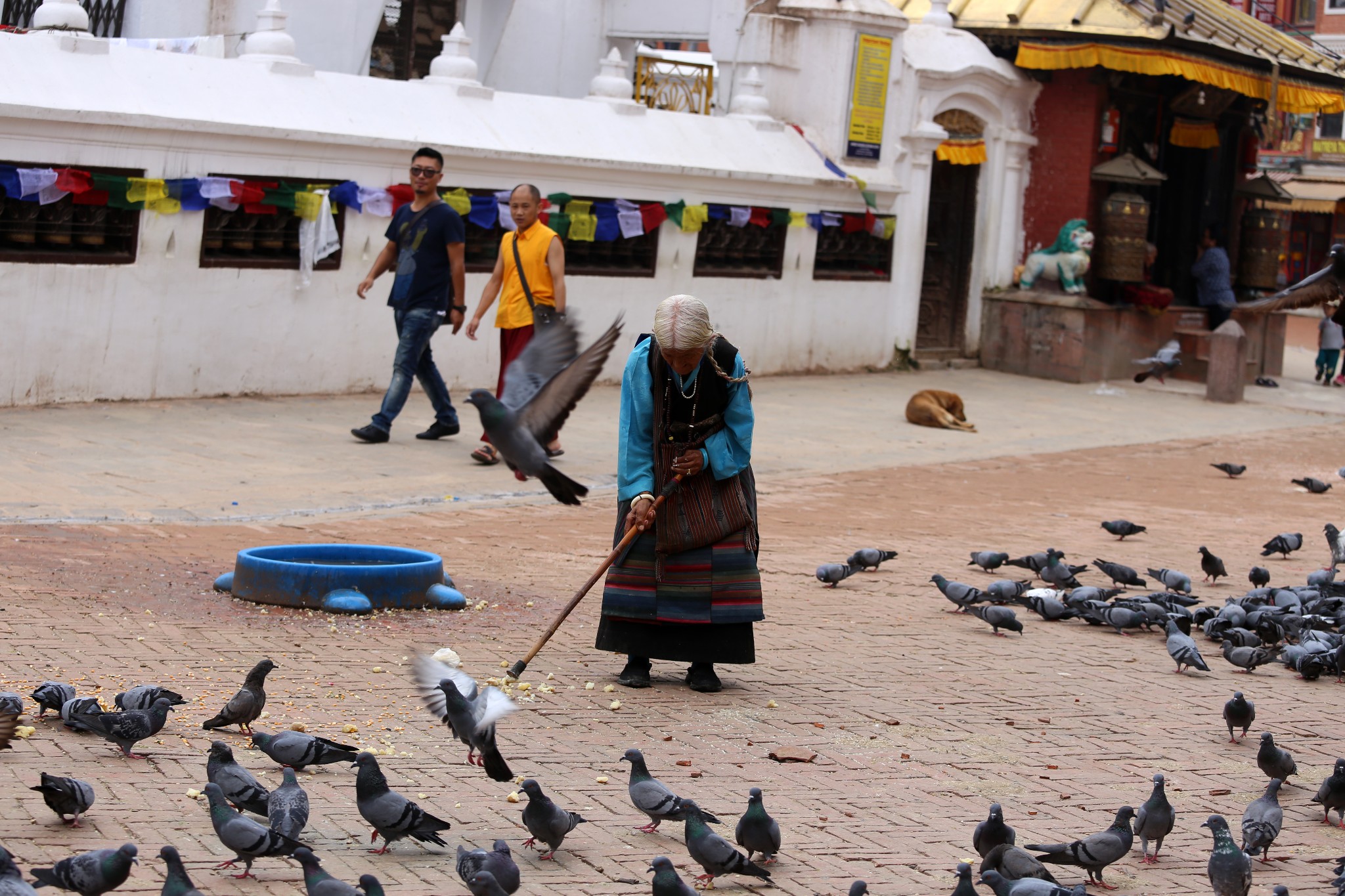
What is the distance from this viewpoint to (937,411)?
656 inches

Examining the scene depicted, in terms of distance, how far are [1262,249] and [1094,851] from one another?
21136 mm

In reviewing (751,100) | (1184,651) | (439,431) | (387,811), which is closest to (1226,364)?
→ (751,100)

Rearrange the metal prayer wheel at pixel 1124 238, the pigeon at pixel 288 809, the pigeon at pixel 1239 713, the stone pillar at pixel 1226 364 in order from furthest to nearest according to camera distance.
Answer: the metal prayer wheel at pixel 1124 238 → the stone pillar at pixel 1226 364 → the pigeon at pixel 1239 713 → the pigeon at pixel 288 809

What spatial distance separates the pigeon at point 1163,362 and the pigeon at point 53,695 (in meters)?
16.9

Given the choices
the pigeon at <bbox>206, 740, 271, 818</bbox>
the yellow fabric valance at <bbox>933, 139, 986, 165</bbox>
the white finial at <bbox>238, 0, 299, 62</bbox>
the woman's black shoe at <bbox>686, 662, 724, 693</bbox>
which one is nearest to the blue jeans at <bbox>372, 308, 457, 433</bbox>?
the white finial at <bbox>238, 0, 299, 62</bbox>

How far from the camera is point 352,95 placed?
50.5 ft

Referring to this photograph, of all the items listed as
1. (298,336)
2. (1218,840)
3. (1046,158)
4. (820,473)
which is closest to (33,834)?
(1218,840)

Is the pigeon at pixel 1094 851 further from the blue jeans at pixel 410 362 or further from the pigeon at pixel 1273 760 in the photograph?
the blue jeans at pixel 410 362

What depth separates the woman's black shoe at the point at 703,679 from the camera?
7.18 meters

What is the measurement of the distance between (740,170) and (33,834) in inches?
573

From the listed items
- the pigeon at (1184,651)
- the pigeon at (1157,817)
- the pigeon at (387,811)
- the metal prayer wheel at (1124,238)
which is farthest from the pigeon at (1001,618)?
the metal prayer wheel at (1124,238)

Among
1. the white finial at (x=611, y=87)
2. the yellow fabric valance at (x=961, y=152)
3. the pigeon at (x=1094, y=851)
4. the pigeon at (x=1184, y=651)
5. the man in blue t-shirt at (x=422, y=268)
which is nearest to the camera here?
the pigeon at (x=1094, y=851)

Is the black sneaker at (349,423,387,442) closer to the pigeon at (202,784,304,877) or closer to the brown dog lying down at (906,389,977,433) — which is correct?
the brown dog lying down at (906,389,977,433)

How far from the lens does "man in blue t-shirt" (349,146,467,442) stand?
12336 millimetres
